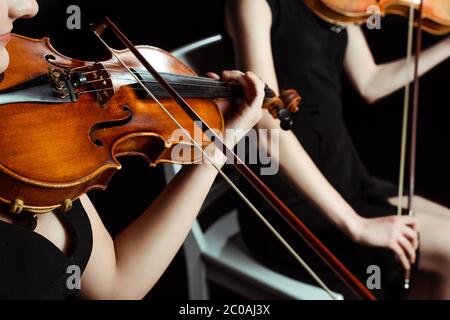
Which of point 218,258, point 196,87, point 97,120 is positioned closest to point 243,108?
point 196,87

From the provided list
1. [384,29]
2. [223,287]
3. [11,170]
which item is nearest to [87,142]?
[11,170]

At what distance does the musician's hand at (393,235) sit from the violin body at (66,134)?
26cm

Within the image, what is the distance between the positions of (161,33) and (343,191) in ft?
1.15

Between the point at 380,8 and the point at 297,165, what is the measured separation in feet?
0.89

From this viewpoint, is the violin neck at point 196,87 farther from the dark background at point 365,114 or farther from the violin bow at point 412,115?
the violin bow at point 412,115

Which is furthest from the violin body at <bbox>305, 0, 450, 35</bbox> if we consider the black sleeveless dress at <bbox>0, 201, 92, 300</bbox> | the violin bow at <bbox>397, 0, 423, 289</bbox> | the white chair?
the black sleeveless dress at <bbox>0, 201, 92, 300</bbox>

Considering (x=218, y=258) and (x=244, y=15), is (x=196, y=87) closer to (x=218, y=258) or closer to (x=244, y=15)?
(x=244, y=15)

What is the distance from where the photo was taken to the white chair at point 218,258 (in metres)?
0.79

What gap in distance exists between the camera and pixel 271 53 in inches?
27.7

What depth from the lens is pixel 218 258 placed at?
815 mm

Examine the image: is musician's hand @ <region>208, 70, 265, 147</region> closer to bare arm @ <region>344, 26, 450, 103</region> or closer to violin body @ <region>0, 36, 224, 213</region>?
violin body @ <region>0, 36, 224, 213</region>

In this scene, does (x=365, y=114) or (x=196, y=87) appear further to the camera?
(x=365, y=114)

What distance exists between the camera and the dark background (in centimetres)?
70

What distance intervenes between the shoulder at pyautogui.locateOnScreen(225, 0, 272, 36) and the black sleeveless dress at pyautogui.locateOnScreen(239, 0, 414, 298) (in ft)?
0.12
